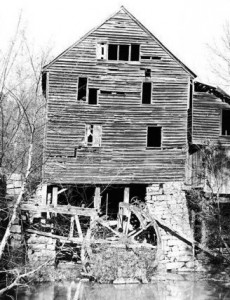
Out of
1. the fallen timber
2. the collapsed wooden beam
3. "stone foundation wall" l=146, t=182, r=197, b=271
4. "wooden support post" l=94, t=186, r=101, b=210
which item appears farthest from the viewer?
"wooden support post" l=94, t=186, r=101, b=210

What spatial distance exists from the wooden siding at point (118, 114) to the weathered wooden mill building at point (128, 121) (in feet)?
0.16

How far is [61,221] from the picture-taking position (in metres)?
23.6

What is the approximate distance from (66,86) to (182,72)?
6.00 metres

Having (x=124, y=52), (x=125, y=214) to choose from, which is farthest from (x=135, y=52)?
(x=125, y=214)

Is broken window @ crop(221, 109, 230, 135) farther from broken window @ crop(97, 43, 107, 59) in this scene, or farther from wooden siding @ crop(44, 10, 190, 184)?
broken window @ crop(97, 43, 107, 59)

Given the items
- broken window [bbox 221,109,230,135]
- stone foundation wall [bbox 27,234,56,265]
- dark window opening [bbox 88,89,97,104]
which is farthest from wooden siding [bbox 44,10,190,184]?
stone foundation wall [bbox 27,234,56,265]

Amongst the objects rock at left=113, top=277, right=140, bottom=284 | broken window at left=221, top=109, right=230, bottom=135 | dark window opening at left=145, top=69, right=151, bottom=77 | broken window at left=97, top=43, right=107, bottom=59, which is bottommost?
rock at left=113, top=277, right=140, bottom=284

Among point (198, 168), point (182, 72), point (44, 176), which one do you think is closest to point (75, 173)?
point (44, 176)

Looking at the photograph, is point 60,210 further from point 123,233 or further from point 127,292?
point 127,292

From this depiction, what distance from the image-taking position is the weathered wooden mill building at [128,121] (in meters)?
22.5

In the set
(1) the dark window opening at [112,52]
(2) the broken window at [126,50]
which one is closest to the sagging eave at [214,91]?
(2) the broken window at [126,50]

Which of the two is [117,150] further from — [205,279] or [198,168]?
[205,279]

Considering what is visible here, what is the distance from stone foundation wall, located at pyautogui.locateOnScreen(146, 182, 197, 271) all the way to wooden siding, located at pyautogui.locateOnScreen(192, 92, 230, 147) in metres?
2.89

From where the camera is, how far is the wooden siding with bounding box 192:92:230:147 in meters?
23.3
